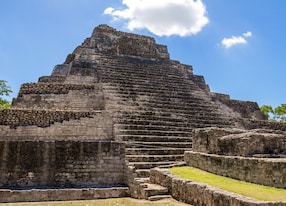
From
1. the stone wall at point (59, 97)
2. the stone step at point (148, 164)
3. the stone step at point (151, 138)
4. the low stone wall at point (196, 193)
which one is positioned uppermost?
the stone wall at point (59, 97)

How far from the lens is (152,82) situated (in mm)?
19266

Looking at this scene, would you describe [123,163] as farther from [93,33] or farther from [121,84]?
[93,33]

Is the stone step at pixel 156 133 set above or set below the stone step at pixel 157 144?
above

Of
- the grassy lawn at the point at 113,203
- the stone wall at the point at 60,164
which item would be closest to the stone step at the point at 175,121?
the stone wall at the point at 60,164

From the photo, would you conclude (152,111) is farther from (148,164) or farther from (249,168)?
(249,168)

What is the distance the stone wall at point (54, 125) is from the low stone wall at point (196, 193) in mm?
3780

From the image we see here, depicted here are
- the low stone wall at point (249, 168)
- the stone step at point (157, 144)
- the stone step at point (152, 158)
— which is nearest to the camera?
the low stone wall at point (249, 168)

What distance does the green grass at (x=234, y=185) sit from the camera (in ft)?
22.2

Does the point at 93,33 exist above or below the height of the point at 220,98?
above

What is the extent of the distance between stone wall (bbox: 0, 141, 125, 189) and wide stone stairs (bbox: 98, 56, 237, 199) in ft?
2.67

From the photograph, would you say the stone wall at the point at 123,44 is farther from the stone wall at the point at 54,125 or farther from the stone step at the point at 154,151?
the stone step at the point at 154,151

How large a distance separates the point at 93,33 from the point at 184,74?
746 cm

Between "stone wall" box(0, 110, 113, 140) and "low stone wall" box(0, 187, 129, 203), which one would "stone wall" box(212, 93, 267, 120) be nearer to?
"stone wall" box(0, 110, 113, 140)

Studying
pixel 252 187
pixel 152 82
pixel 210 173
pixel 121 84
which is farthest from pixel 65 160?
pixel 152 82
